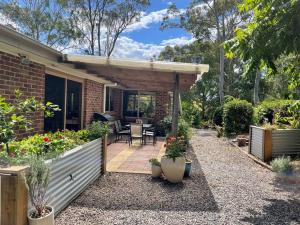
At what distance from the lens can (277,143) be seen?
855 cm

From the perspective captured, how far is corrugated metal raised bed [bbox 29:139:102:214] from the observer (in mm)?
3885

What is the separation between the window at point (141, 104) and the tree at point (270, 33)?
33.9 feet

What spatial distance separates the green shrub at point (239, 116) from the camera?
13.9 m

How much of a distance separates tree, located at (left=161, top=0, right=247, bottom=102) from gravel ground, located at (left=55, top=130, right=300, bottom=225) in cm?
1672

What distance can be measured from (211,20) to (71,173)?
22.6 metres

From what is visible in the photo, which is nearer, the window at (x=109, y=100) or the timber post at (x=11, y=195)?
the timber post at (x=11, y=195)

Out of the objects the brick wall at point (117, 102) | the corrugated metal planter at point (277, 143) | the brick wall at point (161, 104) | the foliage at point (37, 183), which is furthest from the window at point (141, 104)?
the foliage at point (37, 183)

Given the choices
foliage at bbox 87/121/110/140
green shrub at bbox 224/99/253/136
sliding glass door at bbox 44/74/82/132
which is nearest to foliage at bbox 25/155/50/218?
foliage at bbox 87/121/110/140

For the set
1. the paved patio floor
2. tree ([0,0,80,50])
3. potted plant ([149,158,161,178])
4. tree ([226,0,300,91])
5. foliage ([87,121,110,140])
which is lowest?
the paved patio floor

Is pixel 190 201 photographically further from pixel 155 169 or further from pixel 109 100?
pixel 109 100

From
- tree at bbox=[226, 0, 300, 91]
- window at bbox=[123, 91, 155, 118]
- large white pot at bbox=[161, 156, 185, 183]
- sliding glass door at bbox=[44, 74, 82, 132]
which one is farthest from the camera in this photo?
window at bbox=[123, 91, 155, 118]

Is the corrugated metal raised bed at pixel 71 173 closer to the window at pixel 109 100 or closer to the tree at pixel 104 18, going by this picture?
the window at pixel 109 100

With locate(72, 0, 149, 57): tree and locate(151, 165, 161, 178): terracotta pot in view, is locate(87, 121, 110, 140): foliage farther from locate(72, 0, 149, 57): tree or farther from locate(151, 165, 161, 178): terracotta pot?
locate(72, 0, 149, 57): tree

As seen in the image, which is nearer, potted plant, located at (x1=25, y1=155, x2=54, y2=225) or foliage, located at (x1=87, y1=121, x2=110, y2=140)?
potted plant, located at (x1=25, y1=155, x2=54, y2=225)
